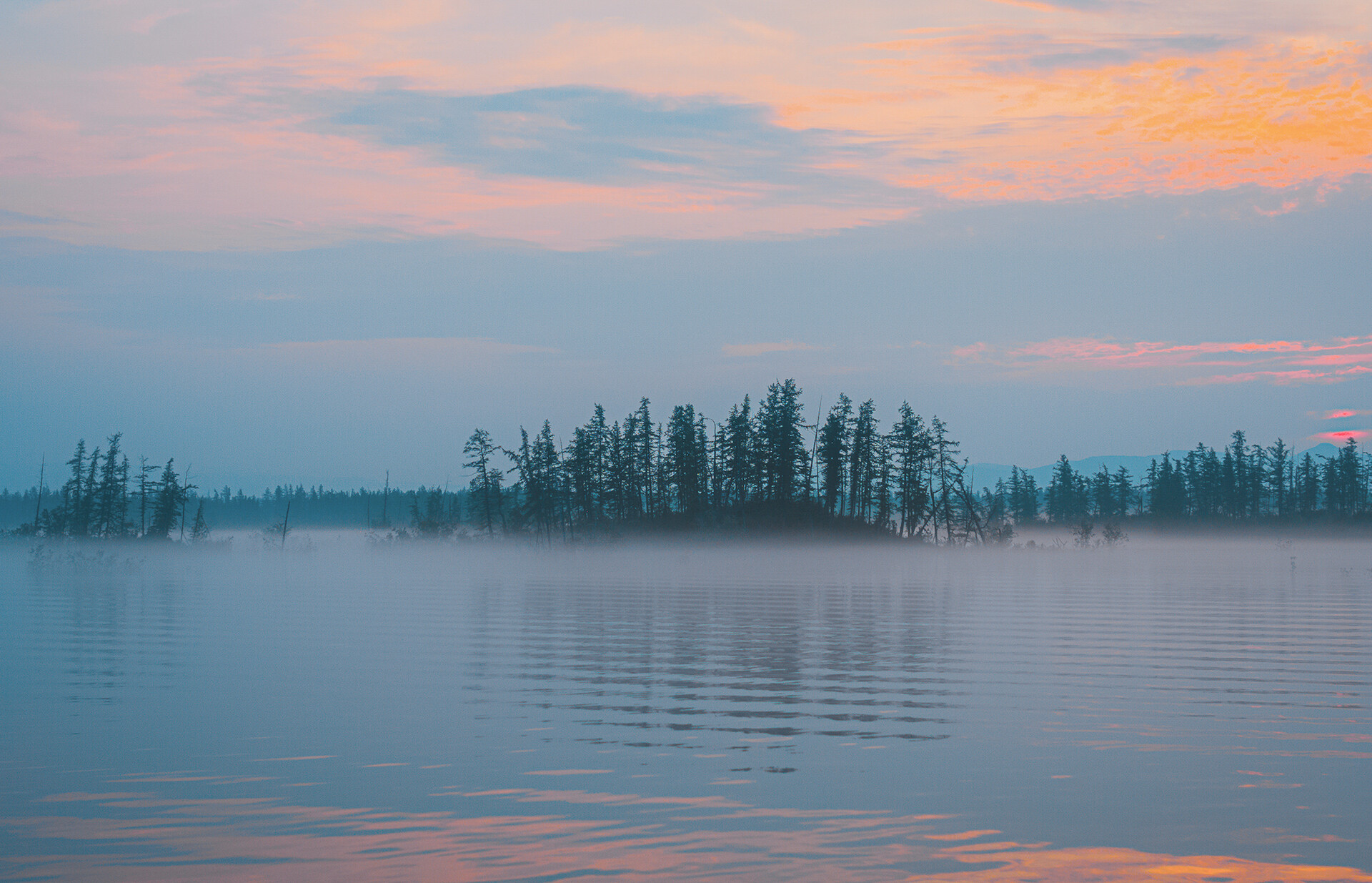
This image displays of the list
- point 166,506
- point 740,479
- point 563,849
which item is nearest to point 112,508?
point 166,506

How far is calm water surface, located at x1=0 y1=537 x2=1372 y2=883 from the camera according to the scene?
9.47 metres

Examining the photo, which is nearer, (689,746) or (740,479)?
(689,746)

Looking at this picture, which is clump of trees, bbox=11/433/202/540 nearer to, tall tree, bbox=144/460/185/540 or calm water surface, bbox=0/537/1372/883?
tall tree, bbox=144/460/185/540

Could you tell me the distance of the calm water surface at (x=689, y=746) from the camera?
947cm

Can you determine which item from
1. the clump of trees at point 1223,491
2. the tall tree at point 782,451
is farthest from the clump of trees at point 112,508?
the clump of trees at point 1223,491

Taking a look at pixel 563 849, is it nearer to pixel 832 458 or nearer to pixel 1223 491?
pixel 832 458

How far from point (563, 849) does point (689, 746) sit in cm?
440

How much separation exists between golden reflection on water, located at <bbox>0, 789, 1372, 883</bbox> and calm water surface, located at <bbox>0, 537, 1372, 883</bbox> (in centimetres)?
4

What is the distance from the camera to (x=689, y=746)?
13.8 metres

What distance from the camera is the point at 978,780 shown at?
12102mm

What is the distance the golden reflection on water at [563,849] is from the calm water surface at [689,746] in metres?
0.04

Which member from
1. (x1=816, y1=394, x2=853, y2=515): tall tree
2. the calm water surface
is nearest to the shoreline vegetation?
(x1=816, y1=394, x2=853, y2=515): tall tree

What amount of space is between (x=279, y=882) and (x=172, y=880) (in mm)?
906

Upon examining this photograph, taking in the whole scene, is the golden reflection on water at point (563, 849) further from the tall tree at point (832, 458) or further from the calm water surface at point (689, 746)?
the tall tree at point (832, 458)
